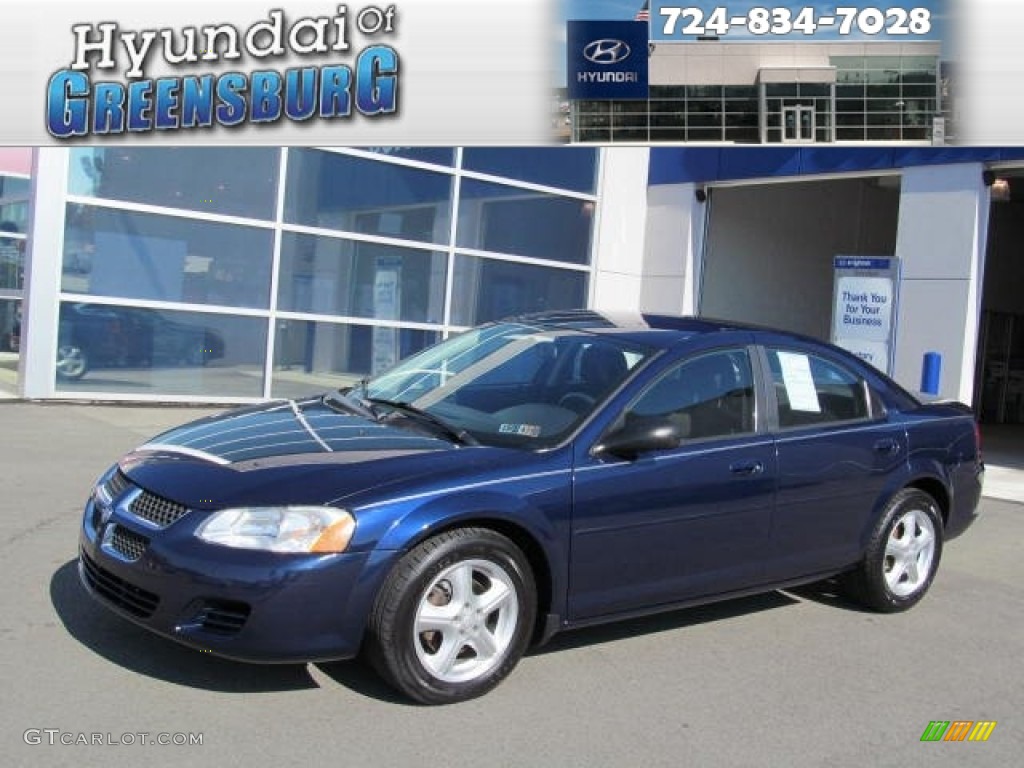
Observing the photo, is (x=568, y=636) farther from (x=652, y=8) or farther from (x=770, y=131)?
(x=770, y=131)

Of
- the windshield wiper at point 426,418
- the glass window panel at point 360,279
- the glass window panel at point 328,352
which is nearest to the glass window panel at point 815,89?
the glass window panel at point 360,279

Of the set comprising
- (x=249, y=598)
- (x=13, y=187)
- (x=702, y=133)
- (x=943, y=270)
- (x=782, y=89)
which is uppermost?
(x=782, y=89)

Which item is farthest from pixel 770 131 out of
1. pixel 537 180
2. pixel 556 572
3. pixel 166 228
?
pixel 556 572

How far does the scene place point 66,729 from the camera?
339 cm

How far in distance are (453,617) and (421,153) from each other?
1145cm

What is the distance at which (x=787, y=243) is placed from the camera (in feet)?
58.5

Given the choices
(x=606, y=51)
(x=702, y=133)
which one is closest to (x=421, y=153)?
(x=606, y=51)

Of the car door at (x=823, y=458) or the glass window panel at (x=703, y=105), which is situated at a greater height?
the glass window panel at (x=703, y=105)

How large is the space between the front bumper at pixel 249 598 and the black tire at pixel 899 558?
2955 millimetres

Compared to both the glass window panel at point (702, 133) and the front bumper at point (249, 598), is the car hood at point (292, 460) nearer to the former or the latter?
the front bumper at point (249, 598)

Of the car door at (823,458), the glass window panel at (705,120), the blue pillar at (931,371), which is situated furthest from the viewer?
the glass window panel at (705,120)

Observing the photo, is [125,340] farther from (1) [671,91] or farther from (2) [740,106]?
(1) [671,91]

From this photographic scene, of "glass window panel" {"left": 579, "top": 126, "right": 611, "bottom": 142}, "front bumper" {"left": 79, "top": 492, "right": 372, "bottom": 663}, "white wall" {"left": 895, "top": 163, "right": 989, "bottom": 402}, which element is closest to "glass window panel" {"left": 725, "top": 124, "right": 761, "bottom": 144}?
"glass window panel" {"left": 579, "top": 126, "right": 611, "bottom": 142}

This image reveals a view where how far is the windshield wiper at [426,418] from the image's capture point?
4.20 m
